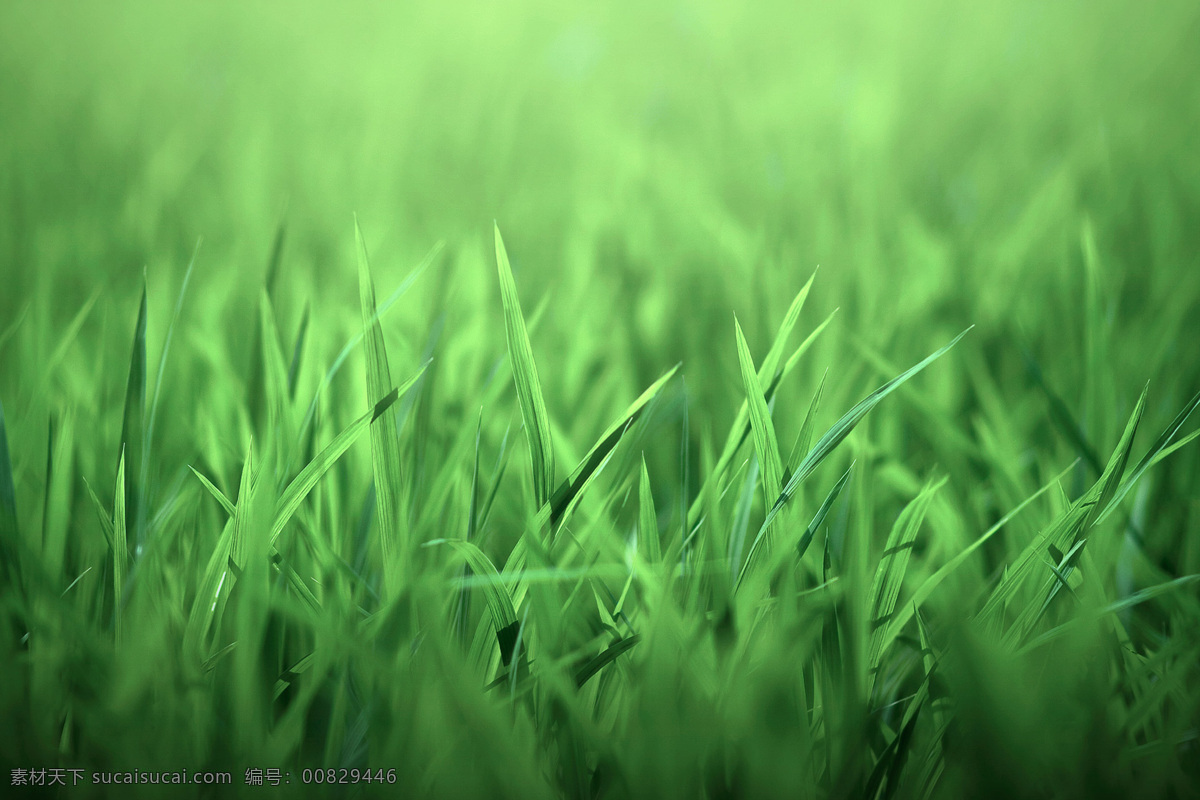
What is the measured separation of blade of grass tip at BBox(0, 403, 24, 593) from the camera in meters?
0.34

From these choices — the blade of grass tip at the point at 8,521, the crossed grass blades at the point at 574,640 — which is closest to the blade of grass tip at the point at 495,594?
the crossed grass blades at the point at 574,640

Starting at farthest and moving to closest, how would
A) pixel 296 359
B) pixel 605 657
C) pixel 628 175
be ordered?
pixel 628 175 < pixel 296 359 < pixel 605 657

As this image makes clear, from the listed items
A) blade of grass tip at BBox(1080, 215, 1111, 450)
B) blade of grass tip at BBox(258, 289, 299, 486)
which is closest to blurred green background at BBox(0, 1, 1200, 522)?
blade of grass tip at BBox(1080, 215, 1111, 450)

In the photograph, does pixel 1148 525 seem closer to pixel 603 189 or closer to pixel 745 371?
pixel 745 371

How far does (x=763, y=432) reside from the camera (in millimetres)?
344

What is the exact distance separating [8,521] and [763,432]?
36 cm

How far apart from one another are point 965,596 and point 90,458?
51 centimetres

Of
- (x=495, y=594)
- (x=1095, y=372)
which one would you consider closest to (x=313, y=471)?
(x=495, y=594)

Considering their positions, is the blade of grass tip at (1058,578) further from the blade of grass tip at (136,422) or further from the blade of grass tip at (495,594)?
the blade of grass tip at (136,422)

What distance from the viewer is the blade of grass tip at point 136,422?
370 mm

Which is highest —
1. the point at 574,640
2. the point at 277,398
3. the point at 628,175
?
the point at 628,175

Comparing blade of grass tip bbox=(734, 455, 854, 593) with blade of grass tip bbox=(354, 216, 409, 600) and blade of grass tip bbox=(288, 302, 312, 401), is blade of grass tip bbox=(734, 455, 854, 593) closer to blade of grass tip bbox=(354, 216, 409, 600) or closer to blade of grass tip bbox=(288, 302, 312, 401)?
blade of grass tip bbox=(354, 216, 409, 600)

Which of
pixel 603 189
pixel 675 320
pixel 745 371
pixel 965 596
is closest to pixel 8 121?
pixel 603 189

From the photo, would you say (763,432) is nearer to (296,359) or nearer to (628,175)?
(296,359)
